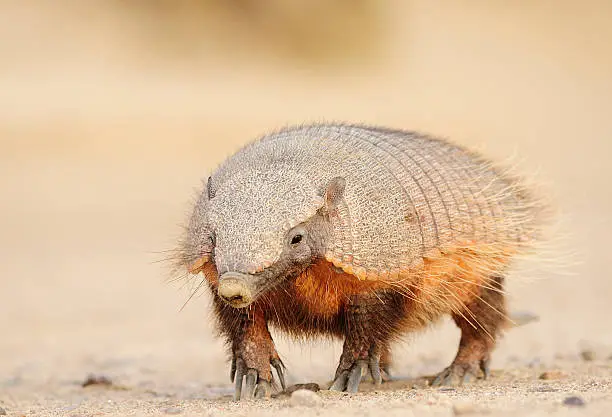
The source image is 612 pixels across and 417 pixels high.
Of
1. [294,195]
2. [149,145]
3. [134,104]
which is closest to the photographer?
[294,195]

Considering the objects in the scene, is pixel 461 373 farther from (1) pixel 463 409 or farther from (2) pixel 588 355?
(1) pixel 463 409

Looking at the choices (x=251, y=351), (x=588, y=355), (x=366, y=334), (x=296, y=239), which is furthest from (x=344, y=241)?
(x=588, y=355)

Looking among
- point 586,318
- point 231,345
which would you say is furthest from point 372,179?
point 586,318

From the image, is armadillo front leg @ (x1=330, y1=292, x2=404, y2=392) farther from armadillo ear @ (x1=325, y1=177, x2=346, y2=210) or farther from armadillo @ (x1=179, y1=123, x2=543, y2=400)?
armadillo ear @ (x1=325, y1=177, x2=346, y2=210)

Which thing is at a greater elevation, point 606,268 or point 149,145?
point 149,145

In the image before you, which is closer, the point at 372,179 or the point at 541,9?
the point at 372,179

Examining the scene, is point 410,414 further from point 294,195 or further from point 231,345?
point 231,345

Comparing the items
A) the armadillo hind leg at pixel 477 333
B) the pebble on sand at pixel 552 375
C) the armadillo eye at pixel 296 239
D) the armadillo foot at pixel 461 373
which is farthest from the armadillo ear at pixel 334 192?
the pebble on sand at pixel 552 375
